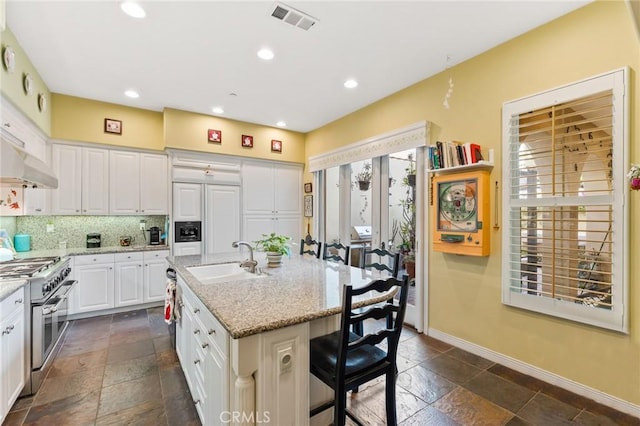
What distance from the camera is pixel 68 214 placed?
12.9ft

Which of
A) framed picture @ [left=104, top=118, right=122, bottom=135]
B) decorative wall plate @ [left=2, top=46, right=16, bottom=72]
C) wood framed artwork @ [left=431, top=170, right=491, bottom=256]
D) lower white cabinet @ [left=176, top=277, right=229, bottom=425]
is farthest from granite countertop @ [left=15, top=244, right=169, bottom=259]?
wood framed artwork @ [left=431, top=170, right=491, bottom=256]

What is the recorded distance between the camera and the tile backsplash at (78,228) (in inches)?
152

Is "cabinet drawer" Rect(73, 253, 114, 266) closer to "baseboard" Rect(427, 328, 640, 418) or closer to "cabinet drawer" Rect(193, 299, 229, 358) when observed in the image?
"cabinet drawer" Rect(193, 299, 229, 358)

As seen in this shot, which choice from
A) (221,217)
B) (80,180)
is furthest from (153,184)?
(221,217)

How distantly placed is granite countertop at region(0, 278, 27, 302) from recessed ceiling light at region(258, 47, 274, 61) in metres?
2.72

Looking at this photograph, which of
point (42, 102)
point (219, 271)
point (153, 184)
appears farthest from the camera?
point (153, 184)

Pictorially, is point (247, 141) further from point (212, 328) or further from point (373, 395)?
point (373, 395)

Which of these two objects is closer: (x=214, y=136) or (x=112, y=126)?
(x=112, y=126)

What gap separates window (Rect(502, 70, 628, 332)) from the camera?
205 centimetres

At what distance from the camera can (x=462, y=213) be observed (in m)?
2.91

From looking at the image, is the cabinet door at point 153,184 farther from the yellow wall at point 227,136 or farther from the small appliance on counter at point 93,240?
the small appliance on counter at point 93,240

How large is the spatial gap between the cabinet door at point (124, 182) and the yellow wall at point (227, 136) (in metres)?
0.61

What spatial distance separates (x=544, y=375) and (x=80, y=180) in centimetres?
566

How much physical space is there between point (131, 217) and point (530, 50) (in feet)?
17.6
